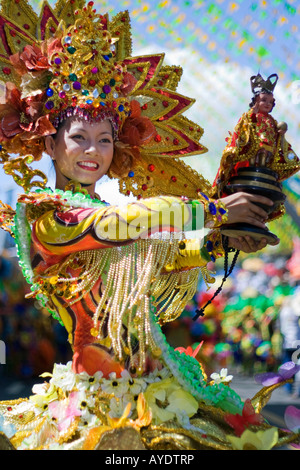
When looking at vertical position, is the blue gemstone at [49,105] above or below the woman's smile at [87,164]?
above

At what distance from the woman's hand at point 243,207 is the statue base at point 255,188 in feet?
0.08

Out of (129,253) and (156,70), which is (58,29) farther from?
(129,253)

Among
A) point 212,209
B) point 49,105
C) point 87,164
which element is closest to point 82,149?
point 87,164

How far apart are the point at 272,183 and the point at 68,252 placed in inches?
29.7

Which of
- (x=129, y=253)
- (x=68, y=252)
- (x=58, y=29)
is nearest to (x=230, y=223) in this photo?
(x=129, y=253)

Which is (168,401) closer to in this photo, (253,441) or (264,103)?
Answer: (253,441)

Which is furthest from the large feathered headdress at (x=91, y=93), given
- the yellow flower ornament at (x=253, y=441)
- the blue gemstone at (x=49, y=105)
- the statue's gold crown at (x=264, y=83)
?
the yellow flower ornament at (x=253, y=441)

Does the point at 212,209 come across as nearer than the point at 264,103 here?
Yes

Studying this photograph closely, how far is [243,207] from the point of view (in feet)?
6.04

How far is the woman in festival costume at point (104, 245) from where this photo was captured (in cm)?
184

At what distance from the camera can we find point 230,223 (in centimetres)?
191

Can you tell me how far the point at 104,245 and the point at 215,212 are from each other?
0.40 m

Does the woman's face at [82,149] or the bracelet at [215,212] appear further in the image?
the woman's face at [82,149]

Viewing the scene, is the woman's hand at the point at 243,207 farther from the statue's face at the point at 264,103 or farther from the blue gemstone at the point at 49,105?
the blue gemstone at the point at 49,105
